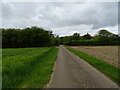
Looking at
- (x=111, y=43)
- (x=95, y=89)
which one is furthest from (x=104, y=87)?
(x=111, y=43)

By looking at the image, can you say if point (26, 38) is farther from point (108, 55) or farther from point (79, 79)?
point (79, 79)

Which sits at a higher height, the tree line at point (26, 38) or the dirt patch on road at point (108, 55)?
the tree line at point (26, 38)

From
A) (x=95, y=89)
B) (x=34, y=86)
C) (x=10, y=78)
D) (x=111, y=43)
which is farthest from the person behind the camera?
(x=111, y=43)

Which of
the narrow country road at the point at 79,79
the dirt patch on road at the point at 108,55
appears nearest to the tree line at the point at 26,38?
the dirt patch on road at the point at 108,55

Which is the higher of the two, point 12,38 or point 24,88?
point 12,38

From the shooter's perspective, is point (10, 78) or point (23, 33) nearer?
point (10, 78)

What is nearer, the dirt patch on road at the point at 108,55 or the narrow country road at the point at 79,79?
the narrow country road at the point at 79,79

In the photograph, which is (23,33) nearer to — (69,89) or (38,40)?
(38,40)

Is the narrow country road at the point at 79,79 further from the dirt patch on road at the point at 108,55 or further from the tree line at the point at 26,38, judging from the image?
the tree line at the point at 26,38

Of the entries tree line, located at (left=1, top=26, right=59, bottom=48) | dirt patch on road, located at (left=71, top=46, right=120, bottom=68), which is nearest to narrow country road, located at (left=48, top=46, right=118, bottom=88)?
dirt patch on road, located at (left=71, top=46, right=120, bottom=68)

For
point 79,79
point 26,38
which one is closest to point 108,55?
point 79,79

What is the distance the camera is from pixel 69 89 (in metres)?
5.36

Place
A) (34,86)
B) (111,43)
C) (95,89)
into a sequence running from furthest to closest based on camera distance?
1. (111,43)
2. (34,86)
3. (95,89)

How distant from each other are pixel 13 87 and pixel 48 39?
55201mm
